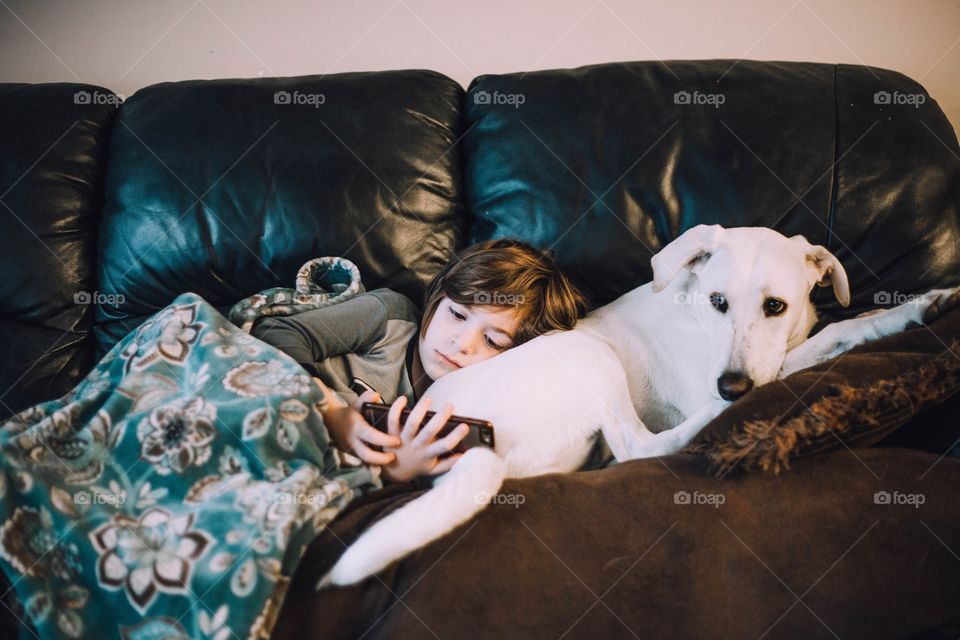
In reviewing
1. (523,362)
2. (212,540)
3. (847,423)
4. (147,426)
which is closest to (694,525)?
(847,423)

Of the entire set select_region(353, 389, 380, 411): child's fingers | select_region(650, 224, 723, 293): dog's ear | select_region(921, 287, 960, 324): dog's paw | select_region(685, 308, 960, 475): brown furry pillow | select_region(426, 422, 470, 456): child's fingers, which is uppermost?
select_region(650, 224, 723, 293): dog's ear

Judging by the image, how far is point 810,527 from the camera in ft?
2.97

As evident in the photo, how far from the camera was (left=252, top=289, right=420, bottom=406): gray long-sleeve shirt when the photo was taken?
4.38 ft

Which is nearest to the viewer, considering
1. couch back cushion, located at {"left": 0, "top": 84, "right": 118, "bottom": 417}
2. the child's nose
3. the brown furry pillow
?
the brown furry pillow

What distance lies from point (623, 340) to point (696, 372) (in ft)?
0.56

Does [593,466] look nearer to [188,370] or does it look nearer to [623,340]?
[623,340]

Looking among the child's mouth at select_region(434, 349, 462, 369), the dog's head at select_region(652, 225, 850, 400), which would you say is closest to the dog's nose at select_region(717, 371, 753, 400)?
the dog's head at select_region(652, 225, 850, 400)

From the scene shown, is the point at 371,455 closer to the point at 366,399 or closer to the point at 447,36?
the point at 366,399

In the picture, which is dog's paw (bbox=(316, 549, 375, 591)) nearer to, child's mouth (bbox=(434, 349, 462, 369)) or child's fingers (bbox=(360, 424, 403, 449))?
child's fingers (bbox=(360, 424, 403, 449))

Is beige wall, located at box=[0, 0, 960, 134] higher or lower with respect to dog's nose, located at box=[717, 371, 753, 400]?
higher

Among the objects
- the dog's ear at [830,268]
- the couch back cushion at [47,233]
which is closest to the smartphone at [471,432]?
the dog's ear at [830,268]

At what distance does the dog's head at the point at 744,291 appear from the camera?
3.96 feet

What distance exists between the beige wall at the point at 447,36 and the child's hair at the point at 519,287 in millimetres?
933

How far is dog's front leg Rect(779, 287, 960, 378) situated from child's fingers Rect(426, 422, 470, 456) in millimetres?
649
